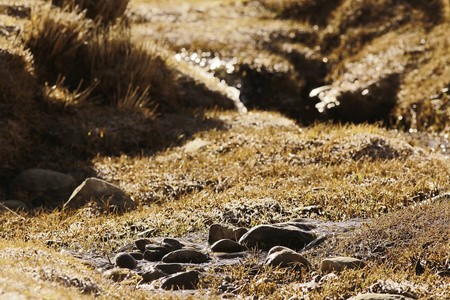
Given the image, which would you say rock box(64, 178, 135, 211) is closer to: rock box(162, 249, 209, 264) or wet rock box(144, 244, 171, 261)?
wet rock box(144, 244, 171, 261)

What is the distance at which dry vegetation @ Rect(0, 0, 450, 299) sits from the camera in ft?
13.9

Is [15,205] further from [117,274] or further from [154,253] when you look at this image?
[117,274]

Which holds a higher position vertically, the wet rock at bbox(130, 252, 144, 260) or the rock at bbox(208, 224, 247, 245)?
the rock at bbox(208, 224, 247, 245)

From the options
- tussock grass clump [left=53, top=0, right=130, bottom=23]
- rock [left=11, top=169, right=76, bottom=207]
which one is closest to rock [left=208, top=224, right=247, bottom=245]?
rock [left=11, top=169, right=76, bottom=207]

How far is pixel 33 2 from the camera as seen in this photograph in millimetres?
10422

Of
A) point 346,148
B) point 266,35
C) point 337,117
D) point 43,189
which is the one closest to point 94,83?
point 43,189

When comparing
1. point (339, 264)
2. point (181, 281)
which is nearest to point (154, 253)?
point (181, 281)

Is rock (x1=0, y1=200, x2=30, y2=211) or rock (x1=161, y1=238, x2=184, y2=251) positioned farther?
rock (x1=0, y1=200, x2=30, y2=211)

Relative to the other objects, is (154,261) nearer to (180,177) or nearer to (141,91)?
(180,177)

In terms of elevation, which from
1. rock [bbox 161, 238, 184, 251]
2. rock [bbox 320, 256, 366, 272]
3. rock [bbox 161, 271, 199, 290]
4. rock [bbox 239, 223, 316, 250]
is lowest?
rock [bbox 161, 238, 184, 251]

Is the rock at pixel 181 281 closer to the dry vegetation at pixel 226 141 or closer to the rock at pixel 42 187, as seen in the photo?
the dry vegetation at pixel 226 141

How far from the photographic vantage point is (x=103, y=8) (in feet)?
39.9

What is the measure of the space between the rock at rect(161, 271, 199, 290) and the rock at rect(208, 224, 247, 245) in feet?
2.79

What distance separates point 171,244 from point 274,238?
0.88 m
